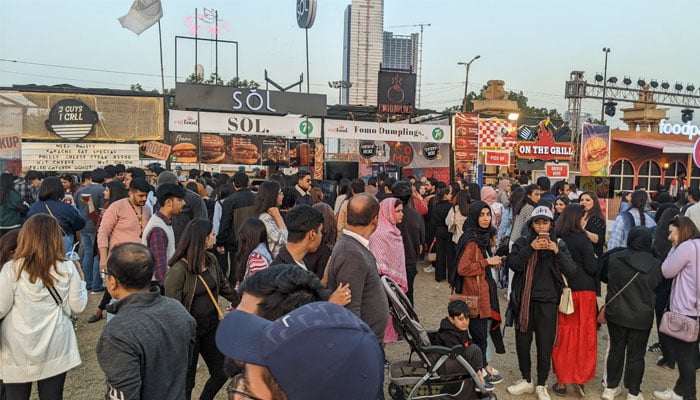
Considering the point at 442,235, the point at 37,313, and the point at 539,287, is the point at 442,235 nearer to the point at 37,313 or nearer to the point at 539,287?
the point at 539,287

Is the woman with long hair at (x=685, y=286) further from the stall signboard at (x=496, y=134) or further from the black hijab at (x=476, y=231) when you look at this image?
the stall signboard at (x=496, y=134)

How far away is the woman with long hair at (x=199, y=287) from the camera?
3.32 meters

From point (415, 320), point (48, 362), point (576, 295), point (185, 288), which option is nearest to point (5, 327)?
point (48, 362)

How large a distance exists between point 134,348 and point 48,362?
1.12 metres

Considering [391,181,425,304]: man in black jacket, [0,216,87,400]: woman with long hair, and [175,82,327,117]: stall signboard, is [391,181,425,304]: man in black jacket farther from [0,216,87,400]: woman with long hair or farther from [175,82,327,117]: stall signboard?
[175,82,327,117]: stall signboard

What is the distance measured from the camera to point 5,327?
2.78 meters

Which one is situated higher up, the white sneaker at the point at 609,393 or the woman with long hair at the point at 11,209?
the woman with long hair at the point at 11,209

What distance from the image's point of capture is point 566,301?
14.0ft

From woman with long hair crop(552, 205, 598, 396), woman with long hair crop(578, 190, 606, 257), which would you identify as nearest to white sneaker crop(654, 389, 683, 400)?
woman with long hair crop(552, 205, 598, 396)

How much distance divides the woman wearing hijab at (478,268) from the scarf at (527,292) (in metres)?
0.26

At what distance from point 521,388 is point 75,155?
12.6 metres

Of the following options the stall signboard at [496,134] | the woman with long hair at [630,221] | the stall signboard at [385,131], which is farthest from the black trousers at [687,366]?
the stall signboard at [496,134]

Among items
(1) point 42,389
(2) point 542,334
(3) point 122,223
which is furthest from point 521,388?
(3) point 122,223

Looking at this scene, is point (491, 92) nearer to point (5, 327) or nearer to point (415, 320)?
point (415, 320)
